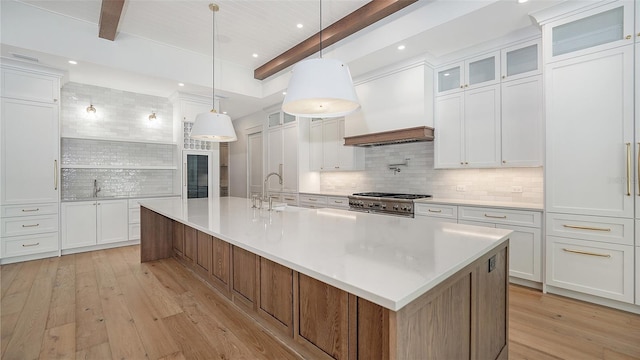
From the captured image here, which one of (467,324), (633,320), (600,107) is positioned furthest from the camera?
(600,107)

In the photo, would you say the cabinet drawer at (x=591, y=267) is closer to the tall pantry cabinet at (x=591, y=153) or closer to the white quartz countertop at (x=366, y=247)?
the tall pantry cabinet at (x=591, y=153)

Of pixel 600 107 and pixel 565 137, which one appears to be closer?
pixel 600 107

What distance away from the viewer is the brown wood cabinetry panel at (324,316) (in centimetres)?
121

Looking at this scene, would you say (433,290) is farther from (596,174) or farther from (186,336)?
(596,174)

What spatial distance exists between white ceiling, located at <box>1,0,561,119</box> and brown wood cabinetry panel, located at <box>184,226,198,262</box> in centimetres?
259

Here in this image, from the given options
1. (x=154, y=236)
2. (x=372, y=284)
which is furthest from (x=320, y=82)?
(x=154, y=236)

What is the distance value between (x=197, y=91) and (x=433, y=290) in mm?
5131

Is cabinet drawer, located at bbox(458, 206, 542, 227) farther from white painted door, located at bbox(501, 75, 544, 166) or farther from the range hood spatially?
the range hood

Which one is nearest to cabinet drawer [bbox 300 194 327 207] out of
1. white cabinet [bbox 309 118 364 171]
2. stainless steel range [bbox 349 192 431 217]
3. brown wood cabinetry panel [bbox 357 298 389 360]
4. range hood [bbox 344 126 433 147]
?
white cabinet [bbox 309 118 364 171]

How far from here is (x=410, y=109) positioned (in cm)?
380

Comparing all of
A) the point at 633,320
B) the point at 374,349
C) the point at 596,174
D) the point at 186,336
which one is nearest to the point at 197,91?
the point at 186,336

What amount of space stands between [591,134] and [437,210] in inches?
61.3

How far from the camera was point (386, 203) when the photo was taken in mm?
3941

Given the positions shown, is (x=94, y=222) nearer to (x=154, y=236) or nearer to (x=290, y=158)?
(x=154, y=236)
